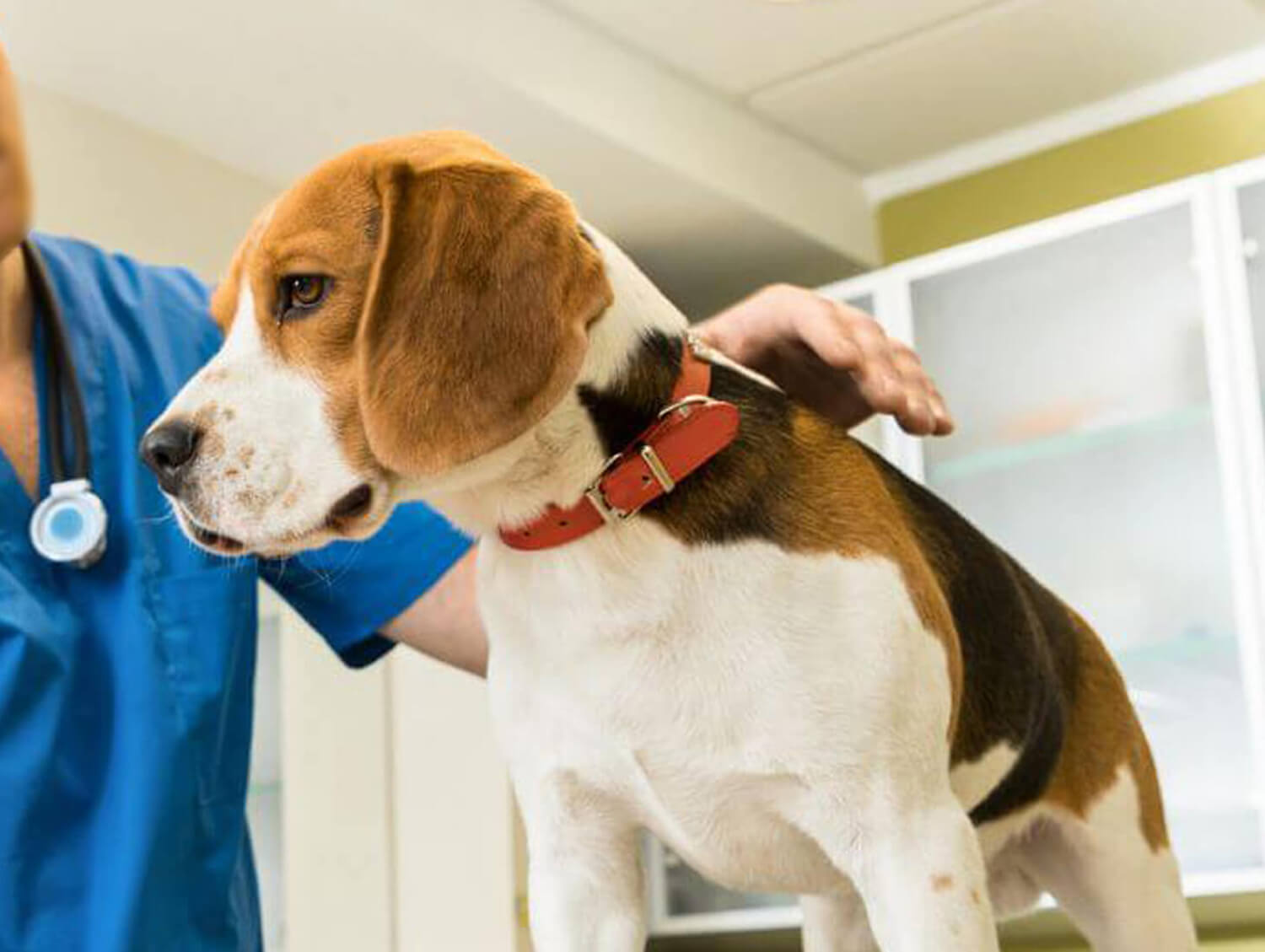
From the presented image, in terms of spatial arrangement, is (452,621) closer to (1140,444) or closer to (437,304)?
(437,304)

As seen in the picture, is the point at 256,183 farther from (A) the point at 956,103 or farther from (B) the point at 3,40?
(A) the point at 956,103

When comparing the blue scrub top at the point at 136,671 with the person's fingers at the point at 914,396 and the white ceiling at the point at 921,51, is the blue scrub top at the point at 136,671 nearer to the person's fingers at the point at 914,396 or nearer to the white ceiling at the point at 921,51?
the person's fingers at the point at 914,396

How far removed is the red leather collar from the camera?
87 cm

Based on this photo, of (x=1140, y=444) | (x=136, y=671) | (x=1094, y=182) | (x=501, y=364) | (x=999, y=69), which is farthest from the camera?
(x=1094, y=182)

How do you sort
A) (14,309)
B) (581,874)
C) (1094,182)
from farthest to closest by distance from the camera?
(1094,182)
(14,309)
(581,874)

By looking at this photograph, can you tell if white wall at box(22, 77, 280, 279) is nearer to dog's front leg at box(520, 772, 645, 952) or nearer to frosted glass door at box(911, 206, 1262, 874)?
frosted glass door at box(911, 206, 1262, 874)

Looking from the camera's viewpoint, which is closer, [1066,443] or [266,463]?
[266,463]

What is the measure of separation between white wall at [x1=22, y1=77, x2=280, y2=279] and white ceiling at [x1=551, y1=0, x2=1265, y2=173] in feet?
2.18

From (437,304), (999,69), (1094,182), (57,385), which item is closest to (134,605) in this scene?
(57,385)

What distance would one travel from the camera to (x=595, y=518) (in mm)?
888

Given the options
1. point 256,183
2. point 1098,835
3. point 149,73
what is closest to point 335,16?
point 149,73

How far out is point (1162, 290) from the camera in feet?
9.62

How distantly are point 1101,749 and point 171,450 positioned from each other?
61 centimetres

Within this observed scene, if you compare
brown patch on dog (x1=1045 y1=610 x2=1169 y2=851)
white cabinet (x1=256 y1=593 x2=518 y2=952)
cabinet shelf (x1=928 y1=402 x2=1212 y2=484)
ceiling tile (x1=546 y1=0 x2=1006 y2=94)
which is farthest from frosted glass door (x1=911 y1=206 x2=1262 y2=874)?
brown patch on dog (x1=1045 y1=610 x2=1169 y2=851)
